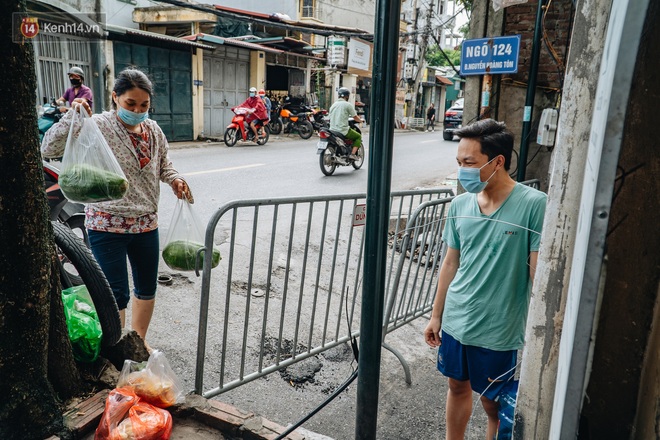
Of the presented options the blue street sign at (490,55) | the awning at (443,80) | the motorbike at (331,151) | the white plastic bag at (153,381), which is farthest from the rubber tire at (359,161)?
the awning at (443,80)

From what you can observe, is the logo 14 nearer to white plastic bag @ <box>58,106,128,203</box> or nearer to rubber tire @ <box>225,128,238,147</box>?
white plastic bag @ <box>58,106,128,203</box>

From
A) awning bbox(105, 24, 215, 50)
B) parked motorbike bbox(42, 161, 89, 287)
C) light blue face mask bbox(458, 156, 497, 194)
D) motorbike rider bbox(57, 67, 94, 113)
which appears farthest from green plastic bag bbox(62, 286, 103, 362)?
awning bbox(105, 24, 215, 50)

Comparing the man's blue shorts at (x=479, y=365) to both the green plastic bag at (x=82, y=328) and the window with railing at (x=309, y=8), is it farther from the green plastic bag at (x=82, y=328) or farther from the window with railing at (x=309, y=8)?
the window with railing at (x=309, y=8)

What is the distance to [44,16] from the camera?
1244cm

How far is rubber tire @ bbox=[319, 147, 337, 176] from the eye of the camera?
1016cm

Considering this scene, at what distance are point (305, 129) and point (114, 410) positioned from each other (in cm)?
1637

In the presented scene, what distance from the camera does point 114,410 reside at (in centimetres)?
207

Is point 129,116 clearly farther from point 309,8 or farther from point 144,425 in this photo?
point 309,8

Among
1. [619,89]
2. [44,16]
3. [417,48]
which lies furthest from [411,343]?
[417,48]

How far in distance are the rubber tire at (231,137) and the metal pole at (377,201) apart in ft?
43.5

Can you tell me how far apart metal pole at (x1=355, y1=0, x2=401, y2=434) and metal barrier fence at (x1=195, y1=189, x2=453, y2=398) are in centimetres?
30

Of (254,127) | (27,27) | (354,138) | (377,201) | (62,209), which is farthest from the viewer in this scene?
(254,127)

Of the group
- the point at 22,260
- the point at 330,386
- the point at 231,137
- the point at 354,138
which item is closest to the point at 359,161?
the point at 354,138

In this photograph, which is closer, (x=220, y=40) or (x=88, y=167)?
(x=88, y=167)
